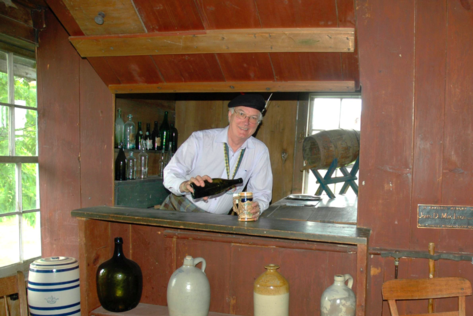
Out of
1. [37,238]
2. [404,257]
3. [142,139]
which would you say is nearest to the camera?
[404,257]

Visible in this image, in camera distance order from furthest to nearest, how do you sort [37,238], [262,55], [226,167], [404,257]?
1. [37,238]
2. [226,167]
3. [262,55]
4. [404,257]

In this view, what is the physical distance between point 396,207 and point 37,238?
8.16 feet

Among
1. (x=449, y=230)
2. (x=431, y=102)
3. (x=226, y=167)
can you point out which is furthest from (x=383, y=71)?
(x=226, y=167)

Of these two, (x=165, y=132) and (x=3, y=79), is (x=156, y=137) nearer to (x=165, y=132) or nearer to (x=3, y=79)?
(x=165, y=132)

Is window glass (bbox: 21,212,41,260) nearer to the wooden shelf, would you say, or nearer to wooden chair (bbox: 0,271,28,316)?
the wooden shelf

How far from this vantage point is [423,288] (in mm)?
1739

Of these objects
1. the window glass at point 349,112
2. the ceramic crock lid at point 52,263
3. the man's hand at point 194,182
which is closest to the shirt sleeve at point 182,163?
the man's hand at point 194,182

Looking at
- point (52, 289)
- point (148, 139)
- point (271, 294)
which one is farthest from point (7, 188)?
point (271, 294)

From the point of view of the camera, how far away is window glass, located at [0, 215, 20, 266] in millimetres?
2689

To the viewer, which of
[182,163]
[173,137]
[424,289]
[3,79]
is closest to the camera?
[424,289]

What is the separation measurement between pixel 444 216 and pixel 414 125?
1.44ft

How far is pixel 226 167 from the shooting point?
262 centimetres

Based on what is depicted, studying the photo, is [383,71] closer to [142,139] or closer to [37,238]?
[142,139]

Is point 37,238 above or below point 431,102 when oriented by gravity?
below
